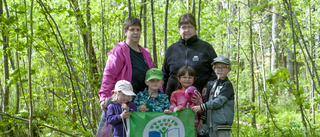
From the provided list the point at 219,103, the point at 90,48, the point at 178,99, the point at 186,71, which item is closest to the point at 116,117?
the point at 178,99

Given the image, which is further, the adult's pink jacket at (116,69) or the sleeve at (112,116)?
the adult's pink jacket at (116,69)

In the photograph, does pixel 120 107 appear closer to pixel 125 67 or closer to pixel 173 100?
pixel 125 67

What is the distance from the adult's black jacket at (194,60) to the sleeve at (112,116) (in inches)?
32.6

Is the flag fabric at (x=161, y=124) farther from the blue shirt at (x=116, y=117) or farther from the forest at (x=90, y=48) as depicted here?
the forest at (x=90, y=48)

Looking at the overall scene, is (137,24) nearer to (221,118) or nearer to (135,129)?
(135,129)

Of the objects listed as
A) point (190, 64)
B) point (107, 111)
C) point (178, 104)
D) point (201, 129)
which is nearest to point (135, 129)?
point (107, 111)

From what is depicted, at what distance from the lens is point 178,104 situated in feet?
9.82

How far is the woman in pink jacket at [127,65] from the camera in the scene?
2.94 meters

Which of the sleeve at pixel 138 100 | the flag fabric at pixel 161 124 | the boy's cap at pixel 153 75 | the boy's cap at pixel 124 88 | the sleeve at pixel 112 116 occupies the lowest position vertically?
the flag fabric at pixel 161 124

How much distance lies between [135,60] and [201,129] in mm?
1098

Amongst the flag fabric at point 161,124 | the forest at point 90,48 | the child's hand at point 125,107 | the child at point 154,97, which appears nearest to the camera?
the child's hand at point 125,107

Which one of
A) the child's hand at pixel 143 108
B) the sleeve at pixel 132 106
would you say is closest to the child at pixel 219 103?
the child's hand at pixel 143 108

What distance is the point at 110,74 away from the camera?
2951 mm

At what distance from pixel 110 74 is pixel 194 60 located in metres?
0.99
